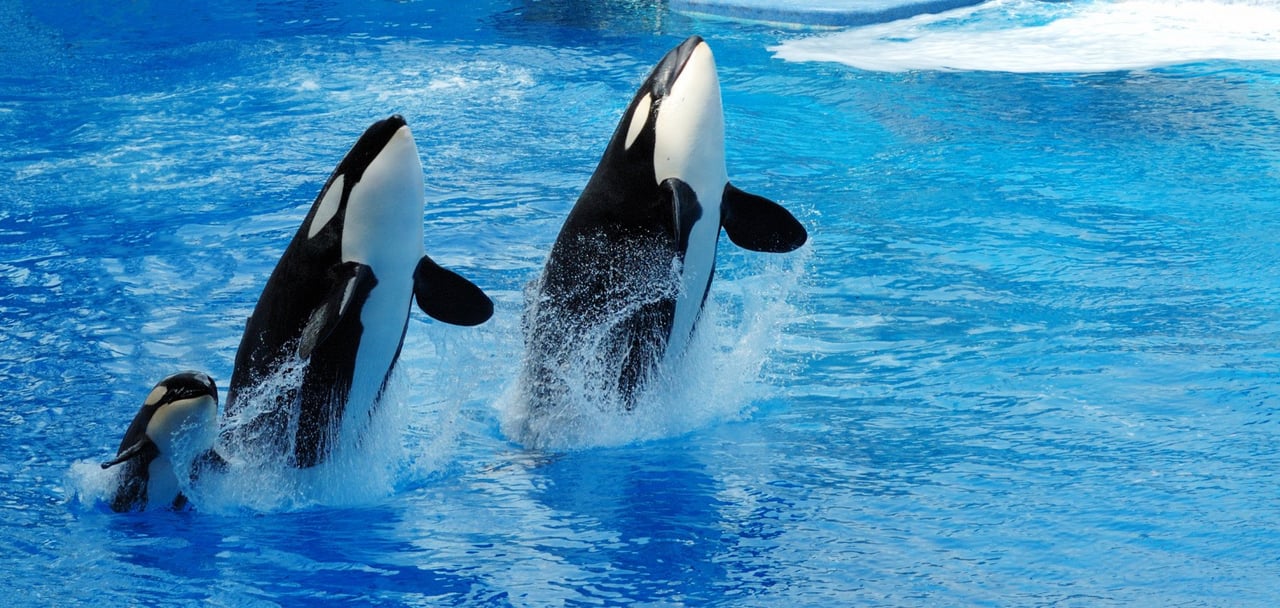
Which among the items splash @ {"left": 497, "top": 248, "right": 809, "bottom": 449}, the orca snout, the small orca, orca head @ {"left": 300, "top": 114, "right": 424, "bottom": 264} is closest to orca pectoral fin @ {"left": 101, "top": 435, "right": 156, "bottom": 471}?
the small orca

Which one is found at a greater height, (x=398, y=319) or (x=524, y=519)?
(x=398, y=319)

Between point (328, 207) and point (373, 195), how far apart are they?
19 centimetres

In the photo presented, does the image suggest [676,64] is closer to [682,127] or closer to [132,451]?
[682,127]

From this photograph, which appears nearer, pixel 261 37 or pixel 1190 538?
pixel 1190 538

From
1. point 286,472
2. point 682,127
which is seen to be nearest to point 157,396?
point 286,472

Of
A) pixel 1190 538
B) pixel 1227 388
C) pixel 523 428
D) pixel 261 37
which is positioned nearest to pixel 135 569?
pixel 523 428

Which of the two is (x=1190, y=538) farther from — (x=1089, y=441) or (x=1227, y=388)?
(x=1227, y=388)

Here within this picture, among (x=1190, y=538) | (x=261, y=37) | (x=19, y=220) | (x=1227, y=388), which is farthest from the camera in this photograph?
(x=261, y=37)

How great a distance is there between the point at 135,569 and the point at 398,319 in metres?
1.15

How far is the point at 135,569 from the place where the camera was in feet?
13.6

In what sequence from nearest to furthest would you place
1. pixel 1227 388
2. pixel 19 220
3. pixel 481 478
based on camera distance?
1. pixel 481 478
2. pixel 1227 388
3. pixel 19 220

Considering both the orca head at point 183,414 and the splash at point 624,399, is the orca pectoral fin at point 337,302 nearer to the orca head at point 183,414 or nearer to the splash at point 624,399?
the orca head at point 183,414

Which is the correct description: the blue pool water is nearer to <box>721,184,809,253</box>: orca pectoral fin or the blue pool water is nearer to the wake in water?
the wake in water

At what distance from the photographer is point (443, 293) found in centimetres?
458
